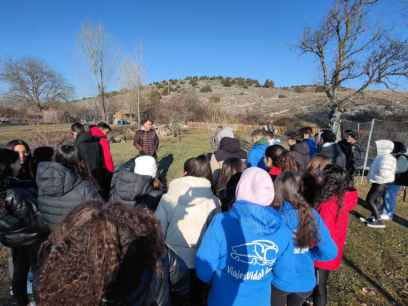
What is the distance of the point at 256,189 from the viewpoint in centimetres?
157

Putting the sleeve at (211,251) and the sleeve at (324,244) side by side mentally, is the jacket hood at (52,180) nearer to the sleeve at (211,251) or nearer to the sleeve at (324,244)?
the sleeve at (211,251)

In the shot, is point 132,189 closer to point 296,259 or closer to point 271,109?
point 296,259

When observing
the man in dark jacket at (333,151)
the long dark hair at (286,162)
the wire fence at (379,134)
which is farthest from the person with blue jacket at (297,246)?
the wire fence at (379,134)

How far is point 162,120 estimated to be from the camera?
28.3m

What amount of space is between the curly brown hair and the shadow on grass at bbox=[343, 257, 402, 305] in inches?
132

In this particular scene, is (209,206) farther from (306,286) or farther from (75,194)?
(75,194)

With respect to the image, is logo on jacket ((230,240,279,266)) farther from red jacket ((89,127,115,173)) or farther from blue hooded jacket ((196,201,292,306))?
red jacket ((89,127,115,173))

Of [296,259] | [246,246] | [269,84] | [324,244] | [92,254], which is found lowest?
[296,259]

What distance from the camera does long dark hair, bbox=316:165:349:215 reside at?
225cm

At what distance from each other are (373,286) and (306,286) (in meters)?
1.96

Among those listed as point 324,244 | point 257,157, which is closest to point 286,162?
point 257,157

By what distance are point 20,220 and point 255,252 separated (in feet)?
6.61

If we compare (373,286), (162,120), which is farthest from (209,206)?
(162,120)

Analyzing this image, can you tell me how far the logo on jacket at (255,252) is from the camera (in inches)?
61.5
